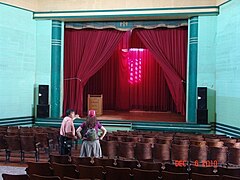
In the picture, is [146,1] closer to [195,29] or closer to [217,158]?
[195,29]

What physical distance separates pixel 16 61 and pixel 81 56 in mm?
3078

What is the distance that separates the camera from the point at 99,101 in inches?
636

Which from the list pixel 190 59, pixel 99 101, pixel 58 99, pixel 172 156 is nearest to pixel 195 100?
pixel 190 59

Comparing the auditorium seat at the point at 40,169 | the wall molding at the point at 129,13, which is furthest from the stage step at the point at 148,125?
the auditorium seat at the point at 40,169

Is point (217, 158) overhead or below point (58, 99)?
below

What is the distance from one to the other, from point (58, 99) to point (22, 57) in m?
2.35

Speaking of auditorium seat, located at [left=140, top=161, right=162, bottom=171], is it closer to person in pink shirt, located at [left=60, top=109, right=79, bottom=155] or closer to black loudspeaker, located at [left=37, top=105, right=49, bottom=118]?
person in pink shirt, located at [left=60, top=109, right=79, bottom=155]

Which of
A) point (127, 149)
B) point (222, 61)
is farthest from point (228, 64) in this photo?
point (127, 149)

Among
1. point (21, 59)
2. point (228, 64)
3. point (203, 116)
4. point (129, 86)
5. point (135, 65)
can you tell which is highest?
point (135, 65)

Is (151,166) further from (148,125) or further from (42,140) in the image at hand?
(148,125)

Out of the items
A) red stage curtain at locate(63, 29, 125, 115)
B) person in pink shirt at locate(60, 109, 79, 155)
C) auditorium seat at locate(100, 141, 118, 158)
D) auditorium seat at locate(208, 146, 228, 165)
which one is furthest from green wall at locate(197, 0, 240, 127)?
person in pink shirt at locate(60, 109, 79, 155)

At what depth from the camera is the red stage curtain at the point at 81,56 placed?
15805 mm

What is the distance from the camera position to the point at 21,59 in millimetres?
14531

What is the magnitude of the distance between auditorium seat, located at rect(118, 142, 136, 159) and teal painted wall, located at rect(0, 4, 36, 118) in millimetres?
7318
